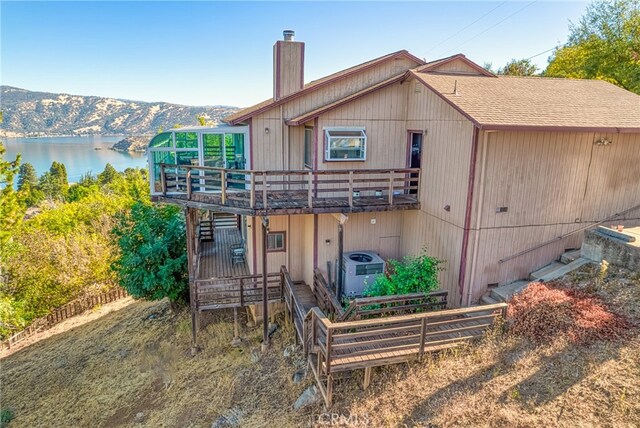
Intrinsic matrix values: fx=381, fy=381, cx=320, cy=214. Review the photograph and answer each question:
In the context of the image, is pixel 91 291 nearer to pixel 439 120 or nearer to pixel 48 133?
pixel 439 120

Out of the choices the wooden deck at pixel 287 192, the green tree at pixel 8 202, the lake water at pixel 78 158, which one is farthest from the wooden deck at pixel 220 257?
the lake water at pixel 78 158

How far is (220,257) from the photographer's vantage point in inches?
562

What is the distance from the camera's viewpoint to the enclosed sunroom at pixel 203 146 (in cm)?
1066

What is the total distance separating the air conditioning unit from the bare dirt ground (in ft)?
7.53

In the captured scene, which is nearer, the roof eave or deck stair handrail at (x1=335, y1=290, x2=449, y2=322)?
the roof eave

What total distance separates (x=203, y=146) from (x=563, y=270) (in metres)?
9.82

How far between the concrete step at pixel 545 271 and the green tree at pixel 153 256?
10648 millimetres

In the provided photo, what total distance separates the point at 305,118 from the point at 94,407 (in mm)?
9915

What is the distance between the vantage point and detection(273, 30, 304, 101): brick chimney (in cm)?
1164

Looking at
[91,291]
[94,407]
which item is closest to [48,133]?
[91,291]

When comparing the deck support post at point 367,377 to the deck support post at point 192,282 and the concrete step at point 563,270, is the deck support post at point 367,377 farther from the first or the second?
the deck support post at point 192,282

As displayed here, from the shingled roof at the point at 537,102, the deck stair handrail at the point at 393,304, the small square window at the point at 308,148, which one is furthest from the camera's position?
the small square window at the point at 308,148

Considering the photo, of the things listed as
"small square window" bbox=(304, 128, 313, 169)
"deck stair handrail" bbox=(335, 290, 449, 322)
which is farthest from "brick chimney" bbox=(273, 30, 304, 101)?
"deck stair handrail" bbox=(335, 290, 449, 322)

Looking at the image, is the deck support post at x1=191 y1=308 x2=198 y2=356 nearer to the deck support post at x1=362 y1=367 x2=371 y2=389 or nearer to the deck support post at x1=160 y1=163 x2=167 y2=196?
the deck support post at x1=160 y1=163 x2=167 y2=196
